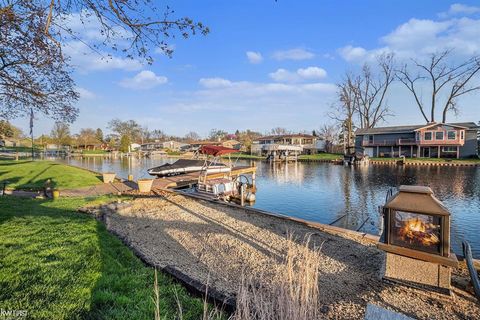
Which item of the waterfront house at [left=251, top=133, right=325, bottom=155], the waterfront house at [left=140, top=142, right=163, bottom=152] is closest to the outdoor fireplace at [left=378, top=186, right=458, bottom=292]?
the waterfront house at [left=251, top=133, right=325, bottom=155]

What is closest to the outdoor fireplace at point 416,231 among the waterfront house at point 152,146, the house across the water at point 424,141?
the house across the water at point 424,141

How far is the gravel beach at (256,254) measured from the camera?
11.9 ft

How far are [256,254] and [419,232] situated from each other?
2982mm

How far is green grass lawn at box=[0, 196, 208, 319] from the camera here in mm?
2953

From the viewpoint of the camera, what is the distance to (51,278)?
354 cm

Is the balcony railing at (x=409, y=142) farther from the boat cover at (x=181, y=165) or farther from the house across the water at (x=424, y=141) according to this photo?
the boat cover at (x=181, y=165)

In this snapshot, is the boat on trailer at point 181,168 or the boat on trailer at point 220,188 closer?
the boat on trailer at point 220,188

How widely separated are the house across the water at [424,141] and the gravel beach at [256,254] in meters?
44.0

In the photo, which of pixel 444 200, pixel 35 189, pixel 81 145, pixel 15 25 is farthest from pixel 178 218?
pixel 81 145

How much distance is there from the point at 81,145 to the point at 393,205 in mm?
94714

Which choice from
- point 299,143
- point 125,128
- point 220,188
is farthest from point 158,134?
point 220,188

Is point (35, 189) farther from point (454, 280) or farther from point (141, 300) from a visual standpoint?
point (454, 280)

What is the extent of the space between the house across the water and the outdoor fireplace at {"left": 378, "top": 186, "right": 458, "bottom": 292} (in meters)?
45.7

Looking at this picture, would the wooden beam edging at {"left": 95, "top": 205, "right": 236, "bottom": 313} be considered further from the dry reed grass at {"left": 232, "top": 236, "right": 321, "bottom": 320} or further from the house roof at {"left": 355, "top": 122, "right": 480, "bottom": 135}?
the house roof at {"left": 355, "top": 122, "right": 480, "bottom": 135}
